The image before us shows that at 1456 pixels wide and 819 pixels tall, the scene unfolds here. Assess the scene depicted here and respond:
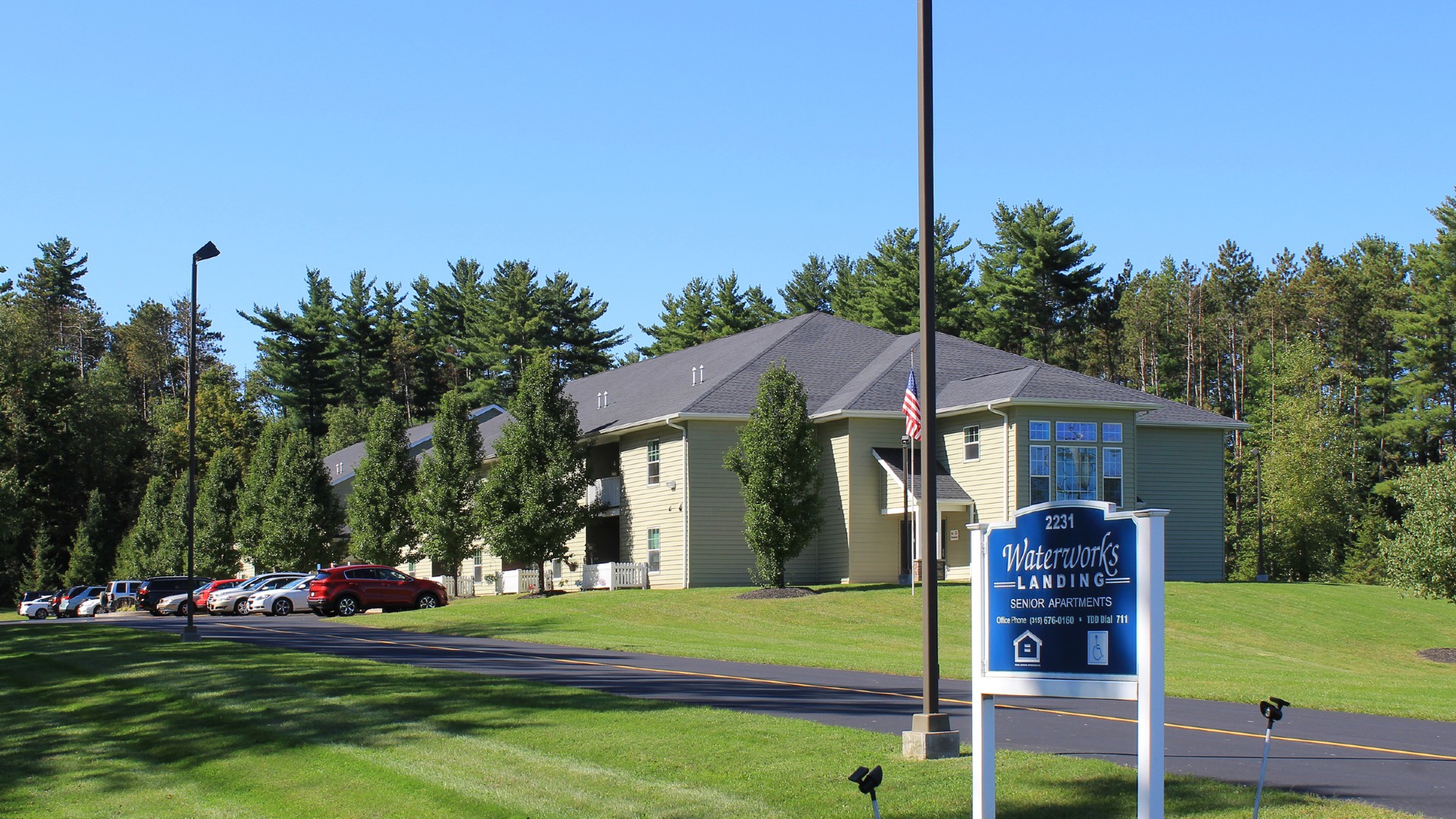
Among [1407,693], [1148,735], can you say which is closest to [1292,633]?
[1407,693]

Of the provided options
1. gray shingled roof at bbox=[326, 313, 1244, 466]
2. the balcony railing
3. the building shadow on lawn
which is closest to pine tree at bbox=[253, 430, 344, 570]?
gray shingled roof at bbox=[326, 313, 1244, 466]

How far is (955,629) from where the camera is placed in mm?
32125

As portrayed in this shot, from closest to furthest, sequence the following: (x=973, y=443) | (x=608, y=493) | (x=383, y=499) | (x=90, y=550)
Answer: (x=973, y=443) → (x=608, y=493) → (x=383, y=499) → (x=90, y=550)

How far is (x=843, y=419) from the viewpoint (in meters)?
41.3

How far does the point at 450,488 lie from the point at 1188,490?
2628 cm

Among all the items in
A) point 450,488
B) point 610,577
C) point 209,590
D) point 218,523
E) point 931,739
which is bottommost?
point 209,590

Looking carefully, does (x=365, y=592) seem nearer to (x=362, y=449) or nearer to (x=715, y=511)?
(x=715, y=511)

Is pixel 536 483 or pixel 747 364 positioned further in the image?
pixel 747 364

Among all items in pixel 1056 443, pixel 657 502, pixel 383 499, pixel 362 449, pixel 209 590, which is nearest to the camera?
pixel 1056 443

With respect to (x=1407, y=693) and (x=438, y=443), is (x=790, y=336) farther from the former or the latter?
(x=1407, y=693)

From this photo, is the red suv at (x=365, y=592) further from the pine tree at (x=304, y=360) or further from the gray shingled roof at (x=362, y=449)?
the pine tree at (x=304, y=360)

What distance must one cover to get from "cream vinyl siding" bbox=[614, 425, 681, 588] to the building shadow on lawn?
69.1ft

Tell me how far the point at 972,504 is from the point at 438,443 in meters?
21.2

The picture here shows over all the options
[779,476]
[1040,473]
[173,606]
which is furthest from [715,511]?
[173,606]
